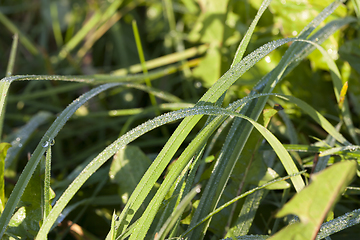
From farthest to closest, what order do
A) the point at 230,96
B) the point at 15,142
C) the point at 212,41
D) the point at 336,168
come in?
the point at 212,41
the point at 230,96
the point at 15,142
the point at 336,168

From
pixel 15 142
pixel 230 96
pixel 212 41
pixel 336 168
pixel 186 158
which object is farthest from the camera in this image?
pixel 212 41

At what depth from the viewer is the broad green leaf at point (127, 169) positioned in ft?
2.05

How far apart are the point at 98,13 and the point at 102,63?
24 centimetres

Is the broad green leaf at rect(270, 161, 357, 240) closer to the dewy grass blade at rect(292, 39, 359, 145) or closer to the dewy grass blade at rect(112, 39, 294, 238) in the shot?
the dewy grass blade at rect(112, 39, 294, 238)

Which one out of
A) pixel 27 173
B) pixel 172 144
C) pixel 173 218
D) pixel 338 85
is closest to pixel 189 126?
pixel 172 144

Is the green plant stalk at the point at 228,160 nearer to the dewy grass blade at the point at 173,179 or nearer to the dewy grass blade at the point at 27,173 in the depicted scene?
the dewy grass blade at the point at 173,179

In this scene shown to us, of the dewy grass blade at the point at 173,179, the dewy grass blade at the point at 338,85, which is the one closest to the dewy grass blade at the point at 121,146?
the dewy grass blade at the point at 173,179

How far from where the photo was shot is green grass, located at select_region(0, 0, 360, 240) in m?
0.45

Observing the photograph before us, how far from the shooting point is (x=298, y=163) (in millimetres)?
625

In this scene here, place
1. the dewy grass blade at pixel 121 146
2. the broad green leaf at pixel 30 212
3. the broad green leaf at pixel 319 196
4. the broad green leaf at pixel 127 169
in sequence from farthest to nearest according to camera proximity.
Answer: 1. the broad green leaf at pixel 127 169
2. the broad green leaf at pixel 30 212
3. the dewy grass blade at pixel 121 146
4. the broad green leaf at pixel 319 196

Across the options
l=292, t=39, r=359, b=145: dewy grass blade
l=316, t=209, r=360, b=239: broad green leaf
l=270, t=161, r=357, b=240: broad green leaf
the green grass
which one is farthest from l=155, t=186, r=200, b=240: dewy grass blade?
l=292, t=39, r=359, b=145: dewy grass blade

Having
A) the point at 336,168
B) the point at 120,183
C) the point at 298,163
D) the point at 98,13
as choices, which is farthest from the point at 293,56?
the point at 98,13

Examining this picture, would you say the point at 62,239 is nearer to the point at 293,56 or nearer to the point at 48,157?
the point at 48,157

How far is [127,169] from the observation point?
64cm
